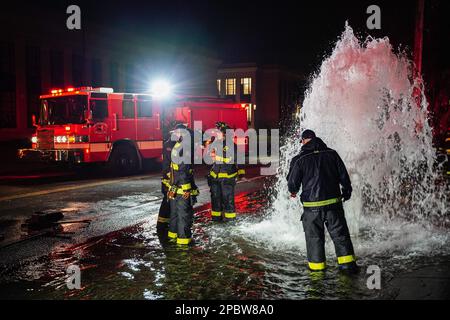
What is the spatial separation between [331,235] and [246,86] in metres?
48.1

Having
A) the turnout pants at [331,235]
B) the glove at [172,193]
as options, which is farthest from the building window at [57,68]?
the turnout pants at [331,235]

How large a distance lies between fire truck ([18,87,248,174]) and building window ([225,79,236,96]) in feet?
113

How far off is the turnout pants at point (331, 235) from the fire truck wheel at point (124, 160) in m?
12.4

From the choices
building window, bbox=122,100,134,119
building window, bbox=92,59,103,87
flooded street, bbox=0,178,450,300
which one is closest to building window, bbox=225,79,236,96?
building window, bbox=92,59,103,87

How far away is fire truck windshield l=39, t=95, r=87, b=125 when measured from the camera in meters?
15.7

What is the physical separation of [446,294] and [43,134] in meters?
14.6

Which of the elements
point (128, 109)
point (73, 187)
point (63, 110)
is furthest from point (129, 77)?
point (73, 187)

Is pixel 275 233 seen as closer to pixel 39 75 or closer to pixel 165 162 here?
pixel 165 162

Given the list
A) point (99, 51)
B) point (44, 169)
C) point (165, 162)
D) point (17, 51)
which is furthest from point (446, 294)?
point (99, 51)

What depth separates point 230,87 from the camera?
53219 mm

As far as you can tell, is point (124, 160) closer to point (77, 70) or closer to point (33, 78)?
point (33, 78)

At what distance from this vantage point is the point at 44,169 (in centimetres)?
1927

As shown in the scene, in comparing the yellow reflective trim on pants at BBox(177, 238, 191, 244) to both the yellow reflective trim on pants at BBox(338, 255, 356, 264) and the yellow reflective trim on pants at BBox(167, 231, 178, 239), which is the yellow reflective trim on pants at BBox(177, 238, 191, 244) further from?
the yellow reflective trim on pants at BBox(338, 255, 356, 264)

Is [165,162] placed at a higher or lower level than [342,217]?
higher
